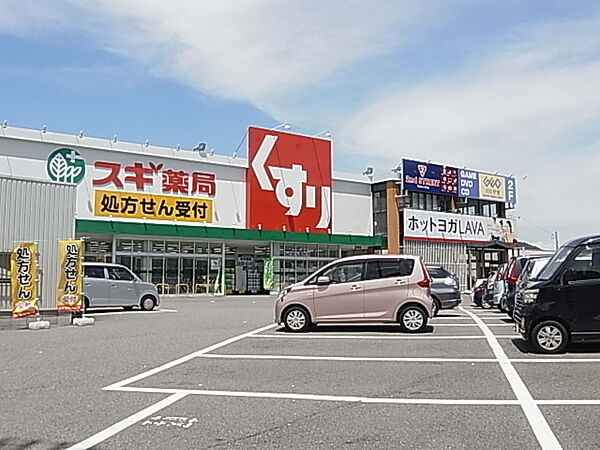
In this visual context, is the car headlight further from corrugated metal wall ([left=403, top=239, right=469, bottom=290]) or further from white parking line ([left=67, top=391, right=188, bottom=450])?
corrugated metal wall ([left=403, top=239, right=469, bottom=290])

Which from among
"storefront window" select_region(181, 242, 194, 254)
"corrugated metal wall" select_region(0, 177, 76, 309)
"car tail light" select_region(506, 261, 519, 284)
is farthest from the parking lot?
"storefront window" select_region(181, 242, 194, 254)

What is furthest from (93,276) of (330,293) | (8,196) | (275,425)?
(275,425)

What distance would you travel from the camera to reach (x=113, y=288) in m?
21.7

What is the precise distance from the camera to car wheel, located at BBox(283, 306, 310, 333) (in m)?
14.3

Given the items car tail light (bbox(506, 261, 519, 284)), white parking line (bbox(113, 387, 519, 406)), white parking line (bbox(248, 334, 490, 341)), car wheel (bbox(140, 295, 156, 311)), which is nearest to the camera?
white parking line (bbox(113, 387, 519, 406))

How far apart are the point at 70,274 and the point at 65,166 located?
14.9 metres

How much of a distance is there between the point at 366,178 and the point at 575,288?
32354 mm

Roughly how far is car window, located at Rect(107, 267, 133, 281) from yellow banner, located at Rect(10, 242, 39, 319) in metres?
5.78

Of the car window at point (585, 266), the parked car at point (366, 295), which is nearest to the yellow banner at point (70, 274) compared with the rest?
the parked car at point (366, 295)

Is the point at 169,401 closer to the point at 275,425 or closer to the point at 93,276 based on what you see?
the point at 275,425

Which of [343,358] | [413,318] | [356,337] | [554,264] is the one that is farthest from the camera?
[413,318]

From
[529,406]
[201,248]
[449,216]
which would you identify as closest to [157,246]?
[201,248]

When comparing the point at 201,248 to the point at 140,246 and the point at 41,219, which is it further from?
the point at 41,219

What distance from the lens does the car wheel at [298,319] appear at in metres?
14.3
